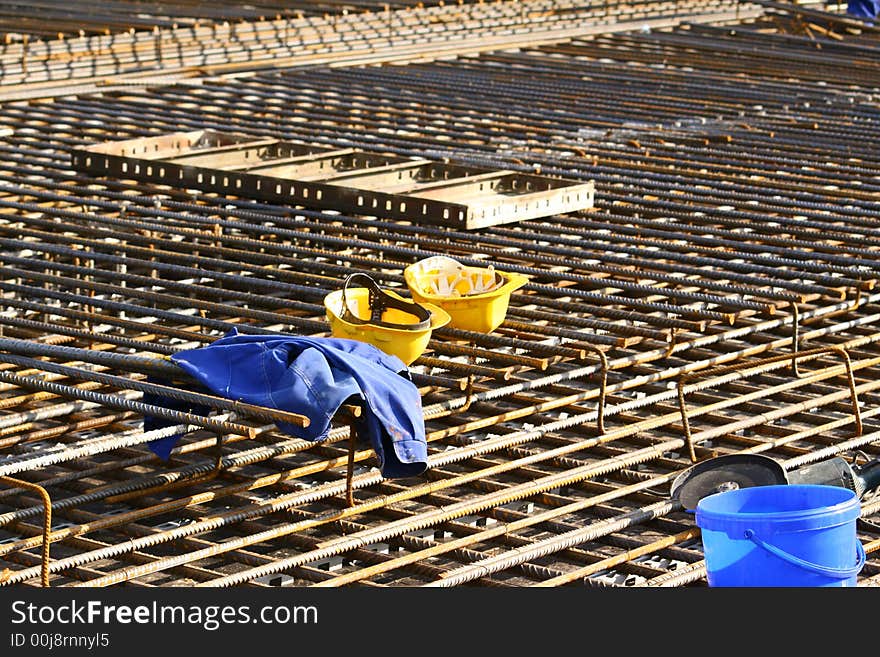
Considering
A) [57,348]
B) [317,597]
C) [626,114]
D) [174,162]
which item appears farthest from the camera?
[626,114]

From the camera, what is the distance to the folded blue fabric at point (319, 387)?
8289 millimetres

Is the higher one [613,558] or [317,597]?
[317,597]

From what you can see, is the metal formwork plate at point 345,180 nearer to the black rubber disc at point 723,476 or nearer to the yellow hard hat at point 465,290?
the yellow hard hat at point 465,290

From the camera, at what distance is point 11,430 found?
30.7 feet

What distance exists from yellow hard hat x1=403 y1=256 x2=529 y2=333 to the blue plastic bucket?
3646 millimetres

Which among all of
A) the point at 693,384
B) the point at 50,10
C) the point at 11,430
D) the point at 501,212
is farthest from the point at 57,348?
the point at 50,10

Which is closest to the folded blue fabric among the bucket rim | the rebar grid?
the rebar grid

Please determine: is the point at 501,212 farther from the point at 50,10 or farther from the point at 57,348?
the point at 50,10

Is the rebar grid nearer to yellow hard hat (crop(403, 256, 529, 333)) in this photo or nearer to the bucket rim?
yellow hard hat (crop(403, 256, 529, 333))

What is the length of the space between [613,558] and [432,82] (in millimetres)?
14966

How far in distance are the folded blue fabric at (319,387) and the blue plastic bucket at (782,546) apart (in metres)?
1.67

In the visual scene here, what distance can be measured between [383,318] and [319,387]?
2.22 metres

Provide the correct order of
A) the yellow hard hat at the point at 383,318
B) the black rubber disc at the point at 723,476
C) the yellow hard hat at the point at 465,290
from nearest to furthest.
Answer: the black rubber disc at the point at 723,476 < the yellow hard hat at the point at 383,318 < the yellow hard hat at the point at 465,290

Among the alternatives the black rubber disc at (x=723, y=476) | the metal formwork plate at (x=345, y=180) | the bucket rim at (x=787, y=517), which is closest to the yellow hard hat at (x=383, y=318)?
the black rubber disc at (x=723, y=476)
